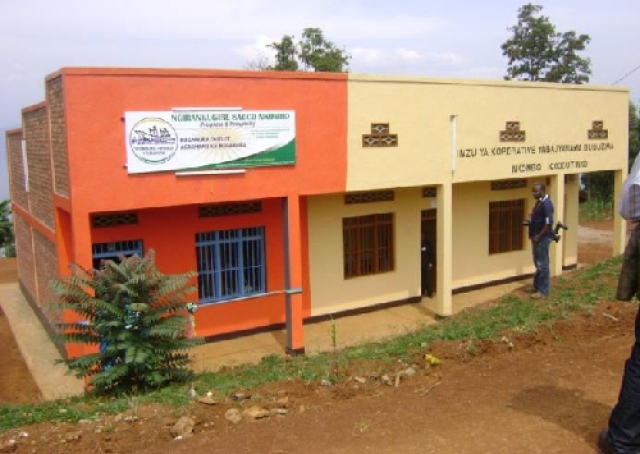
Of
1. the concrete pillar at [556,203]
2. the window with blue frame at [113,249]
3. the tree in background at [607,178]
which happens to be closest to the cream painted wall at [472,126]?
the concrete pillar at [556,203]

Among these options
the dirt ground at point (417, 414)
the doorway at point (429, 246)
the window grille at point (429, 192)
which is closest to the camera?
the dirt ground at point (417, 414)

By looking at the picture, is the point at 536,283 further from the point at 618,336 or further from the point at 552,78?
the point at 552,78

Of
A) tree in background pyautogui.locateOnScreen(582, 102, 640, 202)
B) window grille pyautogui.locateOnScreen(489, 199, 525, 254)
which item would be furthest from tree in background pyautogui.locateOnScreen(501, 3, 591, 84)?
window grille pyautogui.locateOnScreen(489, 199, 525, 254)

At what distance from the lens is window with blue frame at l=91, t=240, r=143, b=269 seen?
10281 millimetres

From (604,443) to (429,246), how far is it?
10198 millimetres

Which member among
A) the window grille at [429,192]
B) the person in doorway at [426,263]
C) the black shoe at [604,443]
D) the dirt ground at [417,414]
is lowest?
the person in doorway at [426,263]

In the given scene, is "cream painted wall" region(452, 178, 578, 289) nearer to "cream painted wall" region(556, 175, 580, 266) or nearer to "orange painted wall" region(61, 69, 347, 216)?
"cream painted wall" region(556, 175, 580, 266)

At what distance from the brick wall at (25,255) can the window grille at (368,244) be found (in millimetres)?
6831

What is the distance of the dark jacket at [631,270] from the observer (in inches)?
154

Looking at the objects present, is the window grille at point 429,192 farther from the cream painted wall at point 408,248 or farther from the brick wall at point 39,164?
the brick wall at point 39,164

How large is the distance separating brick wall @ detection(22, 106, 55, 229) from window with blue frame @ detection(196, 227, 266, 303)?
2.58m

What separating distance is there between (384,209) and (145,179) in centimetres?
579

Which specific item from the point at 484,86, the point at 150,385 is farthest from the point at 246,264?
the point at 484,86

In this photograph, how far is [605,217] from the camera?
26328 millimetres
